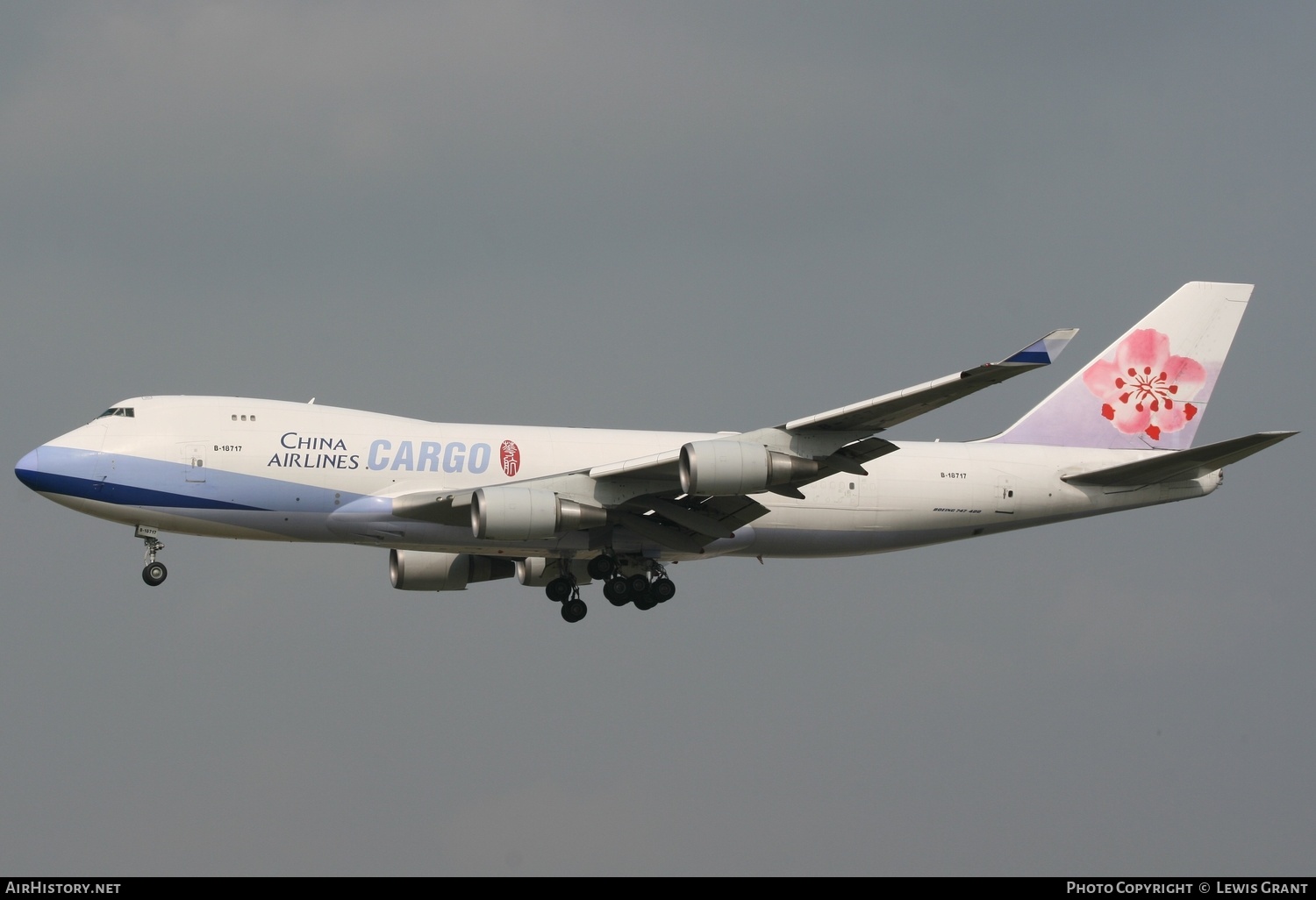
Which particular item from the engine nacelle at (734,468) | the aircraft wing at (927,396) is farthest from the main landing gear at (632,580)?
the aircraft wing at (927,396)

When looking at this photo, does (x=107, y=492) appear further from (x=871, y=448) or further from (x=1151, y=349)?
(x=1151, y=349)

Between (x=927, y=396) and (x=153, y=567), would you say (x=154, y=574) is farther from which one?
(x=927, y=396)

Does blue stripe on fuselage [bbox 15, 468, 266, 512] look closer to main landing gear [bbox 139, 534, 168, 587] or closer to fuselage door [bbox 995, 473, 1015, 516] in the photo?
main landing gear [bbox 139, 534, 168, 587]

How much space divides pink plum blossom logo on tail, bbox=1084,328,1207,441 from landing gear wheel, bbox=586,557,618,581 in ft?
48.3

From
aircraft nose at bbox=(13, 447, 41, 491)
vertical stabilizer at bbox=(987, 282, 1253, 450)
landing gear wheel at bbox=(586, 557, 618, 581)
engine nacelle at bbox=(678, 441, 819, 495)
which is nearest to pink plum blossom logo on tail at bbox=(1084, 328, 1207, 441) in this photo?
vertical stabilizer at bbox=(987, 282, 1253, 450)

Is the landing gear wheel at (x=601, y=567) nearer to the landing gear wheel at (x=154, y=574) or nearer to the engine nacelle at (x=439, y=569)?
the engine nacelle at (x=439, y=569)

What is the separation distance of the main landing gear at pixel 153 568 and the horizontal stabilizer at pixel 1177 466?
23.2 metres

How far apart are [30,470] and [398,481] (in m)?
8.41

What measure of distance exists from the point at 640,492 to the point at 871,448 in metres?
5.58

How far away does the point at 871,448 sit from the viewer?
3750cm

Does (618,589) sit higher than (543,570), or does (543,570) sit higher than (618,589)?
(543,570)

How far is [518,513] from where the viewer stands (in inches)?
1471

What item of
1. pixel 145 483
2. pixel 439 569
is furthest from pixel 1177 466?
pixel 145 483

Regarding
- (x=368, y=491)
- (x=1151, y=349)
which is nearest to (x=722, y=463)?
(x=368, y=491)
